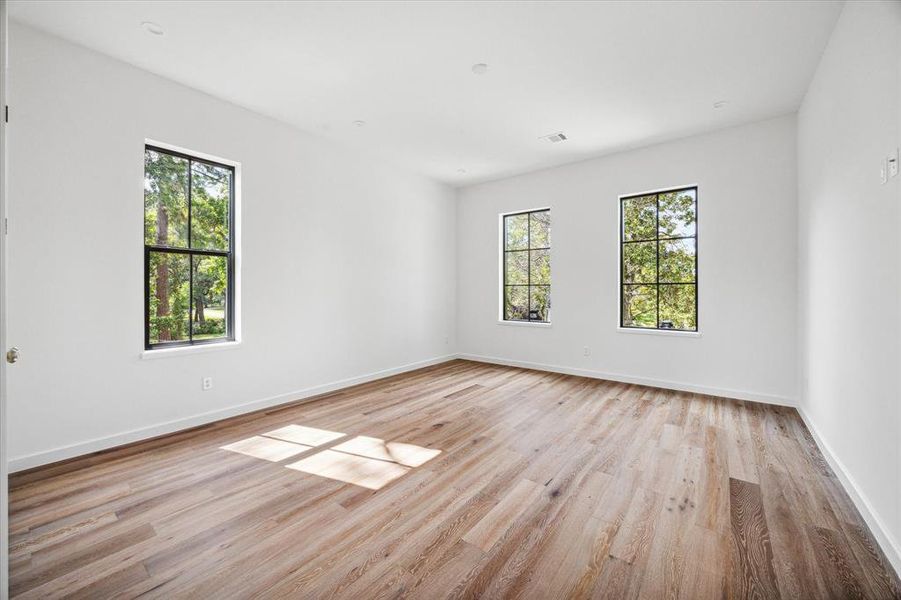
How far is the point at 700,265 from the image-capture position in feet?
15.1

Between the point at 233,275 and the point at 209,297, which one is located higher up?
the point at 233,275

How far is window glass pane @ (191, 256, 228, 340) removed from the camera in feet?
11.9

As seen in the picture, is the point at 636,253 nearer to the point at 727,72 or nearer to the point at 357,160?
the point at 727,72

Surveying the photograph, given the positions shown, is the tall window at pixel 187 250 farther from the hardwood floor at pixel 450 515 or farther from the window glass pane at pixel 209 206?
the hardwood floor at pixel 450 515

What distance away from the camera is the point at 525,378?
5406 millimetres

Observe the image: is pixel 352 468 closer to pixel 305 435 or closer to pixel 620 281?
pixel 305 435

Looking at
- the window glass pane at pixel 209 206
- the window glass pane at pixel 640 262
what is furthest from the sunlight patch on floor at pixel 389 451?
the window glass pane at pixel 640 262

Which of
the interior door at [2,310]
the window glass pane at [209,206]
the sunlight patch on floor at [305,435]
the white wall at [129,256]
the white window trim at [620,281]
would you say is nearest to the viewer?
the interior door at [2,310]

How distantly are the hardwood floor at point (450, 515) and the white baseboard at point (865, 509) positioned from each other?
0.05 metres

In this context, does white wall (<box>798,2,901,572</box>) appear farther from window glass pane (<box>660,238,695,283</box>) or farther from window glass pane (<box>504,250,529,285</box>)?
window glass pane (<box>504,250,529,285</box>)

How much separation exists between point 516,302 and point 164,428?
460 cm

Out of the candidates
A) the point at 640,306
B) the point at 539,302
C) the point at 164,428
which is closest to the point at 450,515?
the point at 164,428

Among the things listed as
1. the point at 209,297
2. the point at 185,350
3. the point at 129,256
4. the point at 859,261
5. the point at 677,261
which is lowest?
the point at 185,350

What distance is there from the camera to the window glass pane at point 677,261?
15.6ft
